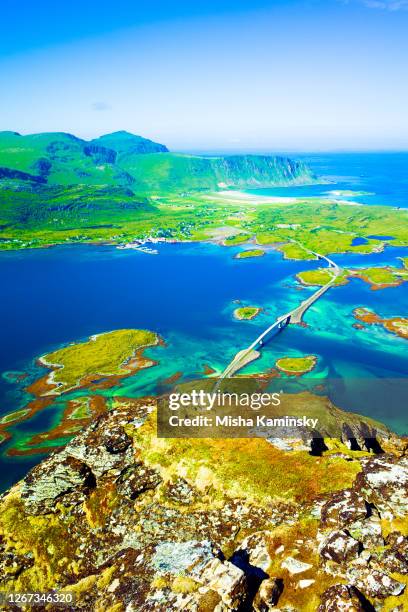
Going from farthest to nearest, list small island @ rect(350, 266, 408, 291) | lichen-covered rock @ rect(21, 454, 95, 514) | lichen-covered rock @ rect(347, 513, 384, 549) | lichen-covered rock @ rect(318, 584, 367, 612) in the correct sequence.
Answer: small island @ rect(350, 266, 408, 291) → lichen-covered rock @ rect(21, 454, 95, 514) → lichen-covered rock @ rect(347, 513, 384, 549) → lichen-covered rock @ rect(318, 584, 367, 612)

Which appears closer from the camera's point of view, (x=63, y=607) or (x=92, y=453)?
→ (x=63, y=607)

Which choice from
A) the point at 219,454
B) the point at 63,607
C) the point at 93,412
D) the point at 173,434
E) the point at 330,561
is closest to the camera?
the point at 330,561

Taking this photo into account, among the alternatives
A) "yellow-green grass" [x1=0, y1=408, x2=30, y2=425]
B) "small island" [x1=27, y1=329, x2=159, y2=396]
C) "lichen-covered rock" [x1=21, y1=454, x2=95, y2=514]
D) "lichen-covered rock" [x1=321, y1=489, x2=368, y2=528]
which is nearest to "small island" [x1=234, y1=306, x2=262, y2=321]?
"small island" [x1=27, y1=329, x2=159, y2=396]

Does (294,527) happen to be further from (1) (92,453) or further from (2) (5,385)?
(2) (5,385)

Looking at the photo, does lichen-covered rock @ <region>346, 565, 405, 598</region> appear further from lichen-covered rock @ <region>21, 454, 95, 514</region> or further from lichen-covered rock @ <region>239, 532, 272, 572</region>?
lichen-covered rock @ <region>21, 454, 95, 514</region>

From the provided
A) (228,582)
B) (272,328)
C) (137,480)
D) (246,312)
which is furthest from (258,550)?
(246,312)

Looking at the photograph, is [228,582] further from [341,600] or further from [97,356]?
[97,356]

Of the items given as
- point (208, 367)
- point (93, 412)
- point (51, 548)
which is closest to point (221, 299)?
point (208, 367)
